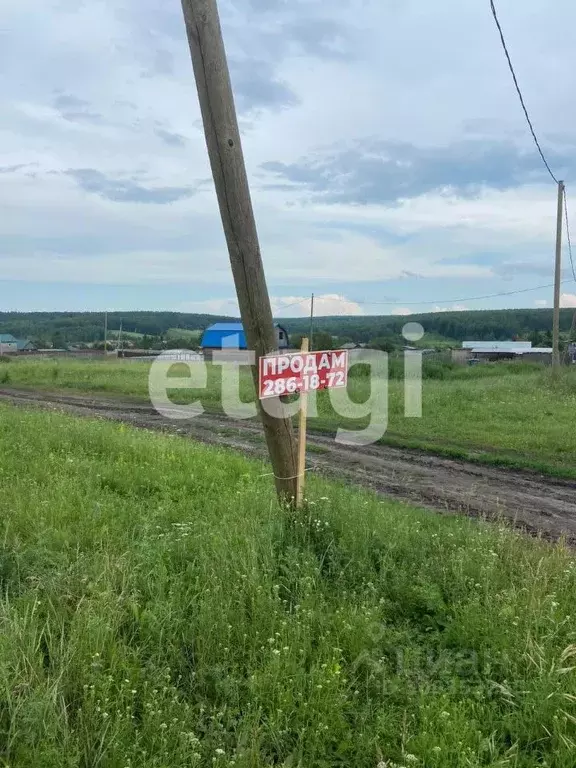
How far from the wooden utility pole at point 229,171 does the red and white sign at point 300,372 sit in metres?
0.12

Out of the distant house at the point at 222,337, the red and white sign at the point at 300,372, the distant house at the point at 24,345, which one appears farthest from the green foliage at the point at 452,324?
the red and white sign at the point at 300,372

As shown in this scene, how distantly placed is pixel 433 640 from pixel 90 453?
484cm

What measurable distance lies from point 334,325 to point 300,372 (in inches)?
2009

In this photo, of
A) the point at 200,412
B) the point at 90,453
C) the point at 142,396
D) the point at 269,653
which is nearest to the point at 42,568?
the point at 269,653

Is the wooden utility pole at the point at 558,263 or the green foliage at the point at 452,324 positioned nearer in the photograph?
the wooden utility pole at the point at 558,263

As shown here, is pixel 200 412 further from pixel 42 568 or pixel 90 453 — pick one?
pixel 42 568

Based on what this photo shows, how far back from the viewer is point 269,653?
10.1ft

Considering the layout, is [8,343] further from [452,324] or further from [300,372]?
[300,372]

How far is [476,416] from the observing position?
43.4 ft

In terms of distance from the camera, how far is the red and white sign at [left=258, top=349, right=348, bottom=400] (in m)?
4.39

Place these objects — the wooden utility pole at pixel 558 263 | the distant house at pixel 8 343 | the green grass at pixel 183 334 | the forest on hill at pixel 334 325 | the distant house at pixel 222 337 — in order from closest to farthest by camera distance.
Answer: the wooden utility pole at pixel 558 263 < the distant house at pixel 222 337 < the forest on hill at pixel 334 325 < the distant house at pixel 8 343 < the green grass at pixel 183 334

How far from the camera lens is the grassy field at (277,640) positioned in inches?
102

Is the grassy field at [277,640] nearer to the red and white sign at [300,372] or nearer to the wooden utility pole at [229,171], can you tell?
the red and white sign at [300,372]

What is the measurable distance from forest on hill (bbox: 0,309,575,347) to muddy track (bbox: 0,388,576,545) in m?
33.2
